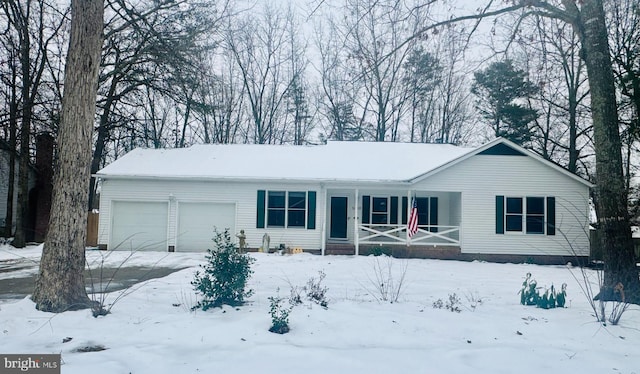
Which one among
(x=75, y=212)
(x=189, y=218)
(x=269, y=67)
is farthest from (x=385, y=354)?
(x=269, y=67)

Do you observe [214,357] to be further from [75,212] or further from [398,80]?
[398,80]

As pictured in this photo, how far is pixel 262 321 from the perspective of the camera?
530cm

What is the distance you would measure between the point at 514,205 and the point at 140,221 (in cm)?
1428

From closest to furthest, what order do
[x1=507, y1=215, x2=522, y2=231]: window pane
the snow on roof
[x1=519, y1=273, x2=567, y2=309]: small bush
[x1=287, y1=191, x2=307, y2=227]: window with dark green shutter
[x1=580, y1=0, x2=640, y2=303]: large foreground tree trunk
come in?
[x1=519, y1=273, x2=567, y2=309]: small bush < [x1=580, y1=0, x2=640, y2=303]: large foreground tree trunk < [x1=507, y1=215, x2=522, y2=231]: window pane < the snow on roof < [x1=287, y1=191, x2=307, y2=227]: window with dark green shutter

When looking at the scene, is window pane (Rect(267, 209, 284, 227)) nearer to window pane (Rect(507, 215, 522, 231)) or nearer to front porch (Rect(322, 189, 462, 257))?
front porch (Rect(322, 189, 462, 257))

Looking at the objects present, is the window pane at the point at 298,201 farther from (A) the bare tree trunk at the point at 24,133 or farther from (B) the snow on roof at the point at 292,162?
(A) the bare tree trunk at the point at 24,133

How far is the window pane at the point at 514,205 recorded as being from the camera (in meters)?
15.4

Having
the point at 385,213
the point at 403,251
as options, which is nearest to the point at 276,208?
the point at 385,213

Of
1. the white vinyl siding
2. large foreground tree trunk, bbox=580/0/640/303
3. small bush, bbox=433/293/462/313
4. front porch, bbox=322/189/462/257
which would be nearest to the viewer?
small bush, bbox=433/293/462/313

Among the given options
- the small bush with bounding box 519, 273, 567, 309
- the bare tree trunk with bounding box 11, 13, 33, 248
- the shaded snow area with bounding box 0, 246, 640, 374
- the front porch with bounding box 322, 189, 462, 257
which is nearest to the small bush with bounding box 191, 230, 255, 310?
the shaded snow area with bounding box 0, 246, 640, 374

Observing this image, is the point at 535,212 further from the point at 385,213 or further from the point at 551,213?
the point at 385,213

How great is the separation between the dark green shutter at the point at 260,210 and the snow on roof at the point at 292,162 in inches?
30.2

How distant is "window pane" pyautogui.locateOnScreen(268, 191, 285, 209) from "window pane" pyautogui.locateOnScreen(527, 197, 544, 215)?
927 cm

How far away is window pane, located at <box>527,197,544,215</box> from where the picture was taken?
15352mm
